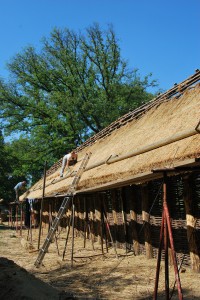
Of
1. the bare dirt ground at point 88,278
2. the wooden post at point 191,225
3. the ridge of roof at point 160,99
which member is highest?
the ridge of roof at point 160,99

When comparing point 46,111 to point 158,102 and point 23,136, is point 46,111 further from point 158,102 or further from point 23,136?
point 158,102

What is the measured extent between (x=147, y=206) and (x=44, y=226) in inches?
637

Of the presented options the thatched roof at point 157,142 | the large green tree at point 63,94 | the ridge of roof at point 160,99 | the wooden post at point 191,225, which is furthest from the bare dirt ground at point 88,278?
the large green tree at point 63,94

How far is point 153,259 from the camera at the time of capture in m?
9.13

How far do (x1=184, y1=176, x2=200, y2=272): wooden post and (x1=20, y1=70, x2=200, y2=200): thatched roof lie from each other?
0.79 m

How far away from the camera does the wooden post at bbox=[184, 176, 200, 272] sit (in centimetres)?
741

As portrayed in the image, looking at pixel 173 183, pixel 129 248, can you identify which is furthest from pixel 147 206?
pixel 129 248

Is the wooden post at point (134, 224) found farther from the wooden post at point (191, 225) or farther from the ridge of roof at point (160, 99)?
the ridge of roof at point (160, 99)

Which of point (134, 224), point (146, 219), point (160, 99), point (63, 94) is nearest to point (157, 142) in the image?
point (146, 219)

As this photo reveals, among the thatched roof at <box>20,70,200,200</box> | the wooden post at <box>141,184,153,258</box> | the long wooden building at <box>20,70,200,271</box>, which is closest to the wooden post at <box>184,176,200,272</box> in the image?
the long wooden building at <box>20,70,200,271</box>

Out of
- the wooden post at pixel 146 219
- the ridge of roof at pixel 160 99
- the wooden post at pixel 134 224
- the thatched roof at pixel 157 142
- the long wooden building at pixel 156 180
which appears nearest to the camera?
the thatched roof at pixel 157 142

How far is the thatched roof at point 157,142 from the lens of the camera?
7238 mm

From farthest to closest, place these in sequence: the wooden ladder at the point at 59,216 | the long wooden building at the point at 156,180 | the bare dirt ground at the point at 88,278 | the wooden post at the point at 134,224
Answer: the wooden post at the point at 134,224 → the wooden ladder at the point at 59,216 → the long wooden building at the point at 156,180 → the bare dirt ground at the point at 88,278

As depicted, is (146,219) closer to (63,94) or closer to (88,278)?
(88,278)
